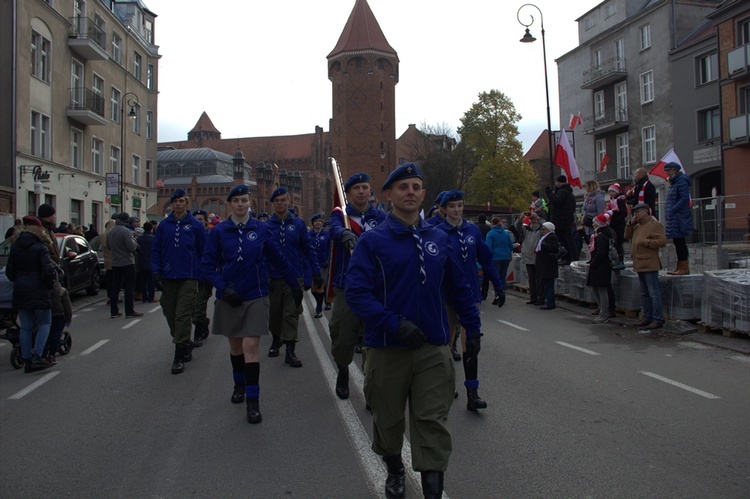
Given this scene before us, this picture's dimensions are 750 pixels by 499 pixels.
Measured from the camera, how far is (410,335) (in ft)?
10.5

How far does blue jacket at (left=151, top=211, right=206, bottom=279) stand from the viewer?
765 cm

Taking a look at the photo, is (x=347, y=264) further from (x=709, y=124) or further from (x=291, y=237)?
(x=709, y=124)

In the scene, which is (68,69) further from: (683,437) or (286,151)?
(286,151)

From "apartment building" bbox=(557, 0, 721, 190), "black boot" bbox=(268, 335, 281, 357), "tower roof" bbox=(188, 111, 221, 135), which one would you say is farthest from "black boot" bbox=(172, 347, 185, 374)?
"tower roof" bbox=(188, 111, 221, 135)

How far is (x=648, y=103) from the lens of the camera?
120 ft

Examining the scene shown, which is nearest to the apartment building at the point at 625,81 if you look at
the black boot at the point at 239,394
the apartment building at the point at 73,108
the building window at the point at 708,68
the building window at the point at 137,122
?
the building window at the point at 708,68

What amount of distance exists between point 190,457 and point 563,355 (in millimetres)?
5294

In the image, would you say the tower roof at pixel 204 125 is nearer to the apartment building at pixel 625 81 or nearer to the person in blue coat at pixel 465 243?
the apartment building at pixel 625 81

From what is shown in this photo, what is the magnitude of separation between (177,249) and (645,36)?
36.9m

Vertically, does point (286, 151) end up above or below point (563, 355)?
above

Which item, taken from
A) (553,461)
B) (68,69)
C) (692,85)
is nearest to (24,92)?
(68,69)

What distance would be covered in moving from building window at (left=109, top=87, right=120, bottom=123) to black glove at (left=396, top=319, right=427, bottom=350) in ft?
121

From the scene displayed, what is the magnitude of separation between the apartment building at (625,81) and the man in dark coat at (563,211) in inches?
909

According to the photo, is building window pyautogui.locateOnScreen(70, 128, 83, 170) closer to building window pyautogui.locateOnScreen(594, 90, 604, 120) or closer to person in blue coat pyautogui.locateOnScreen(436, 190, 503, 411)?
person in blue coat pyautogui.locateOnScreen(436, 190, 503, 411)
